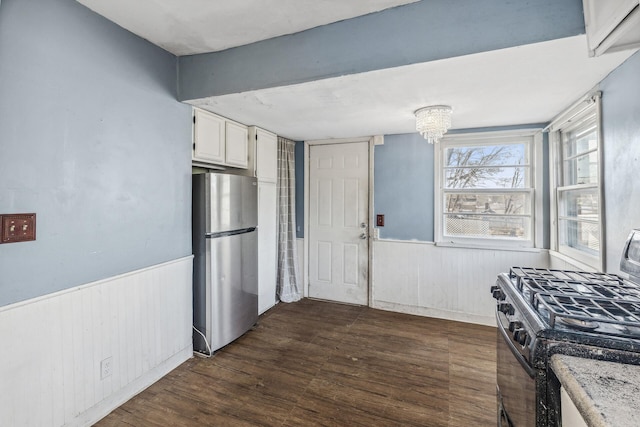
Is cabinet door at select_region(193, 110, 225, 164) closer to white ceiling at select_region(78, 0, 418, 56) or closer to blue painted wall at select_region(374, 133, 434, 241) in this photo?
white ceiling at select_region(78, 0, 418, 56)

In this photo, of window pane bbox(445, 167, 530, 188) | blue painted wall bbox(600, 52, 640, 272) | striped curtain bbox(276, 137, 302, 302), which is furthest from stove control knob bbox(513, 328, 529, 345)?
striped curtain bbox(276, 137, 302, 302)

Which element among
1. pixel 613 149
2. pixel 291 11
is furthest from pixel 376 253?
pixel 291 11

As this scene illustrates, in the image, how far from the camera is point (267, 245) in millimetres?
3414

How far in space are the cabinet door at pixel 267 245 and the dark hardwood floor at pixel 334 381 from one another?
40 cm

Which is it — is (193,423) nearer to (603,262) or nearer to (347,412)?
(347,412)

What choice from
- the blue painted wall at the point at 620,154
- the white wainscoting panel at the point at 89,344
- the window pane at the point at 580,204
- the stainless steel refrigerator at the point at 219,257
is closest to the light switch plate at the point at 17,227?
the white wainscoting panel at the point at 89,344

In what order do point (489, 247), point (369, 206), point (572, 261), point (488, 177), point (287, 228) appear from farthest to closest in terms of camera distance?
point (287, 228) < point (369, 206) < point (488, 177) < point (489, 247) < point (572, 261)

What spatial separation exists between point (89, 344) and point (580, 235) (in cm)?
363

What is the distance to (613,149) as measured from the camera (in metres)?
1.81

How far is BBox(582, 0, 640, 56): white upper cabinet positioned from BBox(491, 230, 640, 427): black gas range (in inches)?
35.3

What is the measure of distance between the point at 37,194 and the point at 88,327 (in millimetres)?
790

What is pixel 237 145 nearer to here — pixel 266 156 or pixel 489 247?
pixel 266 156

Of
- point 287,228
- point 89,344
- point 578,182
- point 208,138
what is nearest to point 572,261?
point 578,182

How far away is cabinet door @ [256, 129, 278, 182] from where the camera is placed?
3178 mm
